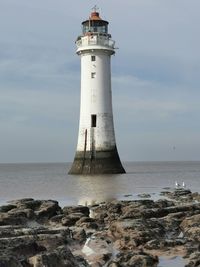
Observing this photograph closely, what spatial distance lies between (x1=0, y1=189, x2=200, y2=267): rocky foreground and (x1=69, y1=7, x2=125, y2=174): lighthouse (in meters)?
18.2

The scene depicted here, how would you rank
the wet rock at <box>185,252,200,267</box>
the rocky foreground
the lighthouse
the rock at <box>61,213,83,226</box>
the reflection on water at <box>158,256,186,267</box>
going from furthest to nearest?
the lighthouse < the rock at <box>61,213,83,226</box> < the reflection on water at <box>158,256,186,267</box> < the wet rock at <box>185,252,200,267</box> < the rocky foreground

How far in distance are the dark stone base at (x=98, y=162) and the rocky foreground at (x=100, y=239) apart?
59.4 ft

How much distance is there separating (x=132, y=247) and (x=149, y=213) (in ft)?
14.7

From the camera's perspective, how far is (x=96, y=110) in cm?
→ 3475

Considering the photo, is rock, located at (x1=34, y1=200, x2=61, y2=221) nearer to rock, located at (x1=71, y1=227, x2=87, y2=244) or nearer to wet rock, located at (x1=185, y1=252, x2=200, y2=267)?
rock, located at (x1=71, y1=227, x2=87, y2=244)

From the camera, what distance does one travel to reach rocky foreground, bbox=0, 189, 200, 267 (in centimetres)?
898

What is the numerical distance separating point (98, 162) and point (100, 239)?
23.2m

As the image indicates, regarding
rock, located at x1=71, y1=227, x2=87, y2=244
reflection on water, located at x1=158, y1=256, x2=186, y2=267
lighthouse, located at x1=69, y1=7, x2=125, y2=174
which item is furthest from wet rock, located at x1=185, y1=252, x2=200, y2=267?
lighthouse, located at x1=69, y1=7, x2=125, y2=174

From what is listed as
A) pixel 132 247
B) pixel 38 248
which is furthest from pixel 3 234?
pixel 132 247

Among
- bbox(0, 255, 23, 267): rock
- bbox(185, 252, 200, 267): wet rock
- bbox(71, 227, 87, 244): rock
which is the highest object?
bbox(0, 255, 23, 267): rock

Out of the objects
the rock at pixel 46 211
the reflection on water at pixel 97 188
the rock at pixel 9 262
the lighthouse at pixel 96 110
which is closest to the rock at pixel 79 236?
the rock at pixel 9 262

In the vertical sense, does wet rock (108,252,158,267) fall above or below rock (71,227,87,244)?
below

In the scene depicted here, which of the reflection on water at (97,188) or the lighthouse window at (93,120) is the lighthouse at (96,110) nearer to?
the lighthouse window at (93,120)

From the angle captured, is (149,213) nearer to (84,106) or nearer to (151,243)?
(151,243)
